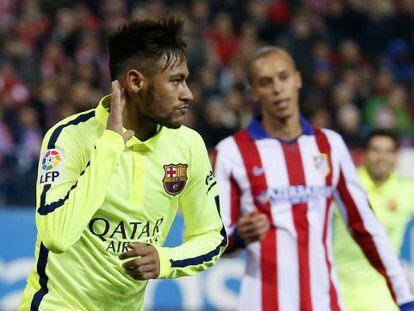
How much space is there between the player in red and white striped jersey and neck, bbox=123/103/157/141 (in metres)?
1.18

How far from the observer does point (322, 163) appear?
591 centimetres

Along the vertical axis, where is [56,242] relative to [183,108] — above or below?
below

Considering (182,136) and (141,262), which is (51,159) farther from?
(182,136)

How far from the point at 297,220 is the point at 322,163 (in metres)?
0.35

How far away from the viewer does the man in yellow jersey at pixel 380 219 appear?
746cm

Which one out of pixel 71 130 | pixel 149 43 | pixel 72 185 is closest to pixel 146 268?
pixel 72 185

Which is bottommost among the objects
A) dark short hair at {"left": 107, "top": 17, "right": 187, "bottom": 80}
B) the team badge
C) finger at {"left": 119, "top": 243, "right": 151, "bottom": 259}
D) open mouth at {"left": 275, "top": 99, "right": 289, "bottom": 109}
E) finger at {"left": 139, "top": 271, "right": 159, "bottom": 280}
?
finger at {"left": 139, "top": 271, "right": 159, "bottom": 280}

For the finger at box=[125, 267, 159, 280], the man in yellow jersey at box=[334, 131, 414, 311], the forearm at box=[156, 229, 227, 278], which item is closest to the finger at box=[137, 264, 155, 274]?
the finger at box=[125, 267, 159, 280]

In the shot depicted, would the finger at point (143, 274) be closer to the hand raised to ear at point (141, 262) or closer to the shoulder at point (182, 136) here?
the hand raised to ear at point (141, 262)

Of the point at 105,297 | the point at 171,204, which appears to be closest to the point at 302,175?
the point at 171,204

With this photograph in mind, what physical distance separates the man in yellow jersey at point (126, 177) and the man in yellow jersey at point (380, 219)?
2.82m

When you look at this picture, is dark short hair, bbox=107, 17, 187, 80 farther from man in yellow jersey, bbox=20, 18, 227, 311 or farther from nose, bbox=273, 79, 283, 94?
nose, bbox=273, 79, 283, 94

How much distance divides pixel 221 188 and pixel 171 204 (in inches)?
45.1

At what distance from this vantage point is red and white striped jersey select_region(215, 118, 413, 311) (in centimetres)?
580
